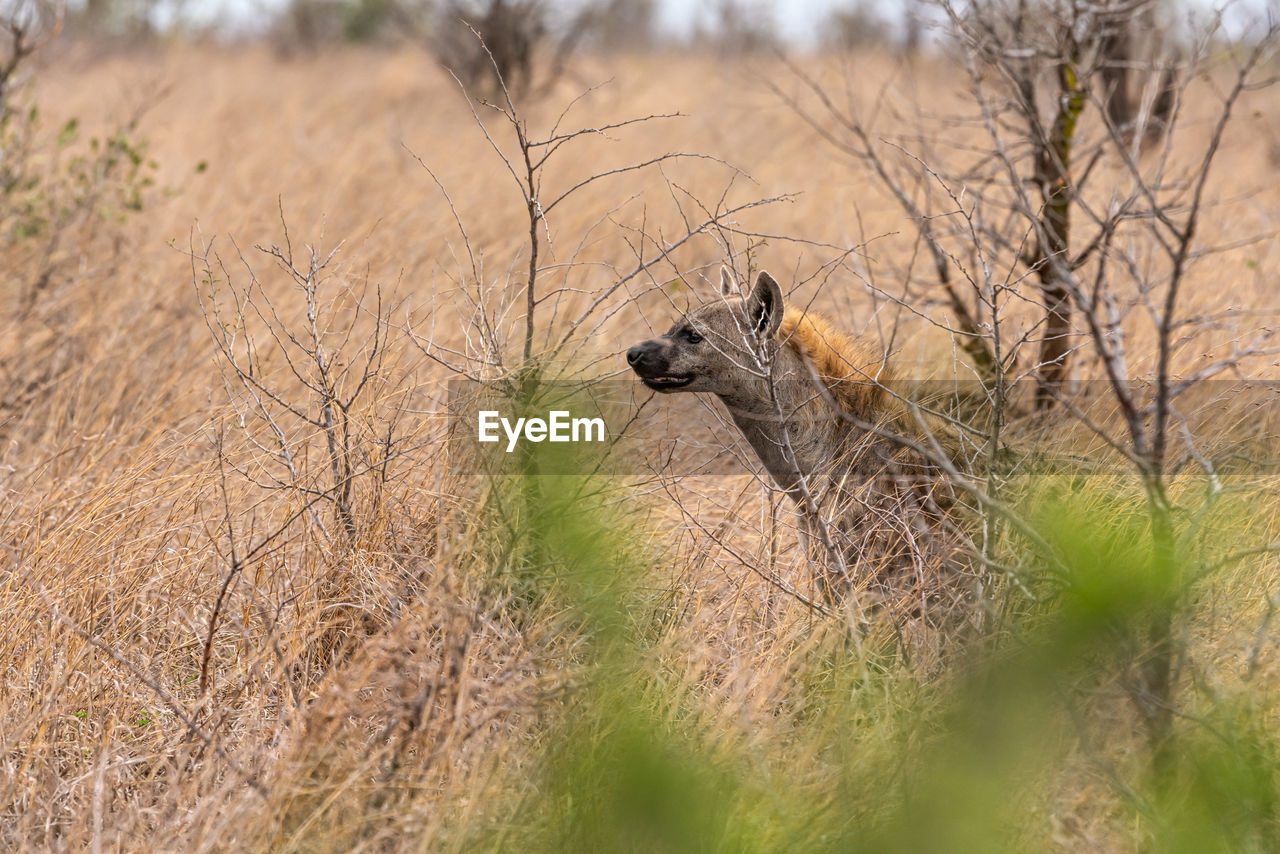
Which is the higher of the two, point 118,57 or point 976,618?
point 118,57

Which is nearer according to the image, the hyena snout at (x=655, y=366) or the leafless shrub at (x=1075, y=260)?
the leafless shrub at (x=1075, y=260)

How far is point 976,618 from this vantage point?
304 cm

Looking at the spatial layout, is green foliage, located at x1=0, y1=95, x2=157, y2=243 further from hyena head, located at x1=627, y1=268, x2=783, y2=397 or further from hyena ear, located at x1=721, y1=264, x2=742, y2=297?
hyena head, located at x1=627, y1=268, x2=783, y2=397

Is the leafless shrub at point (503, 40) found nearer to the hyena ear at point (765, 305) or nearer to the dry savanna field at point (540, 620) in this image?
the dry savanna field at point (540, 620)

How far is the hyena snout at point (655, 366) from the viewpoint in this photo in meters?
3.89

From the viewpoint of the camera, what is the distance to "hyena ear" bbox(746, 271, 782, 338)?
3721 millimetres

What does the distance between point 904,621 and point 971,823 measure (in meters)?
1.71

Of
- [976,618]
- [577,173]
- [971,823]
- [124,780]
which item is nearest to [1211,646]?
[976,618]

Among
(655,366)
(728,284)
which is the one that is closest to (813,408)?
(655,366)

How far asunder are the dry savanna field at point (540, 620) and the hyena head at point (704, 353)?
0.22 metres

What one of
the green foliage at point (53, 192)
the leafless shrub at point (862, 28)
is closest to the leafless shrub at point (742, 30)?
the leafless shrub at point (862, 28)

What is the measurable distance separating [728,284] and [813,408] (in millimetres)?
785

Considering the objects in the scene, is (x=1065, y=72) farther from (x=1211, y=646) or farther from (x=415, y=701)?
(x=415, y=701)

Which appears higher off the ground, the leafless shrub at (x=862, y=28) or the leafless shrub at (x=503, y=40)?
the leafless shrub at (x=862, y=28)
